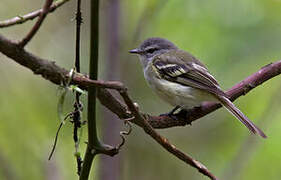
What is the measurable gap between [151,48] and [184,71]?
0.78 metres

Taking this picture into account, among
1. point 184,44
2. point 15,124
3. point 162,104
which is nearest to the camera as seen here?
point 15,124

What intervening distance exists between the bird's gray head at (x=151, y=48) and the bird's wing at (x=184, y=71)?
21 cm

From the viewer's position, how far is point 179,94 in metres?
3.89

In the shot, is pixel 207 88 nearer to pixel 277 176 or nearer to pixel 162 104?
pixel 277 176

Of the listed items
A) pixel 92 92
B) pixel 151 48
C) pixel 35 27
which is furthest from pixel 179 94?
pixel 35 27

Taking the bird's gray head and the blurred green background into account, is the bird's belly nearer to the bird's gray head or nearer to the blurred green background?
the blurred green background

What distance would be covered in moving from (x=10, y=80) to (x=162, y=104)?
6.82ft

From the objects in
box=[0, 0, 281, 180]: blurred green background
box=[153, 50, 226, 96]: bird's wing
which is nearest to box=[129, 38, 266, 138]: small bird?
box=[153, 50, 226, 96]: bird's wing

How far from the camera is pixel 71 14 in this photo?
5.60 metres

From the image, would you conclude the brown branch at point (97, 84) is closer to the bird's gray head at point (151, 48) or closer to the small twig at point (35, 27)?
the small twig at point (35, 27)

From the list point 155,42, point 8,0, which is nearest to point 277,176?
point 155,42

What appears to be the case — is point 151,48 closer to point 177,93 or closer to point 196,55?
point 196,55

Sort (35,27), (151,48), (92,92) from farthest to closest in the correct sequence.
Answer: (151,48)
(92,92)
(35,27)

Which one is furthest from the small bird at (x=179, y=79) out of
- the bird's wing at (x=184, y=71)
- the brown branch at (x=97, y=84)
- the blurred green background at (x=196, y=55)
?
the brown branch at (x=97, y=84)
